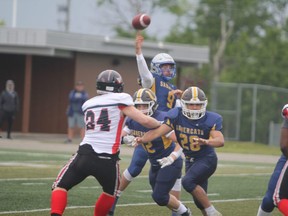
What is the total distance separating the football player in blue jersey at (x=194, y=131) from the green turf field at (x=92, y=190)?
126 centimetres

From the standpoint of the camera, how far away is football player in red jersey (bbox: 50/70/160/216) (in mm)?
8492

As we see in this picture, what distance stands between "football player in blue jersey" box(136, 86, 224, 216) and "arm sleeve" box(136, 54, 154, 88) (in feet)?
3.91

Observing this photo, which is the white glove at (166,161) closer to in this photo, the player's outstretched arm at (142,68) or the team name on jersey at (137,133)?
the team name on jersey at (137,133)

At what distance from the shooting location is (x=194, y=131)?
942cm

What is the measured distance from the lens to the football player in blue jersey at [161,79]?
1068cm

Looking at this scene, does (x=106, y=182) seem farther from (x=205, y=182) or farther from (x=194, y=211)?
(x=194, y=211)

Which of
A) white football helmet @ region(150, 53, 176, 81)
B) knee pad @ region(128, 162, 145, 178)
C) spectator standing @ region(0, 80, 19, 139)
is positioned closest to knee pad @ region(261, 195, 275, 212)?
knee pad @ region(128, 162, 145, 178)

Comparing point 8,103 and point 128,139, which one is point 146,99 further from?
point 8,103

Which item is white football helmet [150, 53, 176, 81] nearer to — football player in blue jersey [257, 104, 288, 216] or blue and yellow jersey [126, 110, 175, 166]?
blue and yellow jersey [126, 110, 175, 166]

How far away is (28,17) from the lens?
4928 centimetres

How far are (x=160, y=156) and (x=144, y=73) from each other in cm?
127

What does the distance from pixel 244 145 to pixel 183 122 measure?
18.0m

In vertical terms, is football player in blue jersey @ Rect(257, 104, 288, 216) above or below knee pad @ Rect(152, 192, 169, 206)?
above

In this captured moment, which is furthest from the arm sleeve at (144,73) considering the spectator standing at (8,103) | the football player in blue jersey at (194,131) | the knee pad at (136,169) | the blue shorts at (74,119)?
the spectator standing at (8,103)
